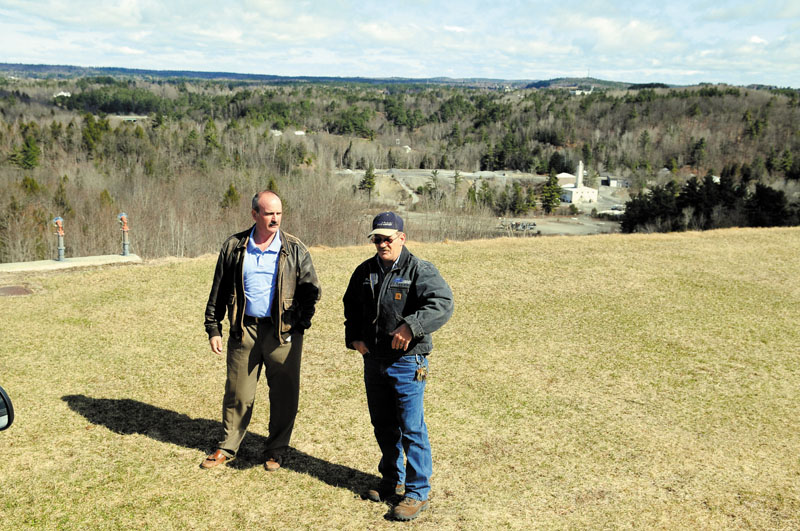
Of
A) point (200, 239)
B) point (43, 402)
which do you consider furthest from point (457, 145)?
point (43, 402)

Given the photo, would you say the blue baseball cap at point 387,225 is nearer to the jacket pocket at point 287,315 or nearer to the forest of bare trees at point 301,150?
the jacket pocket at point 287,315

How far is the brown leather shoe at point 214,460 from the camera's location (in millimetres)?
5395

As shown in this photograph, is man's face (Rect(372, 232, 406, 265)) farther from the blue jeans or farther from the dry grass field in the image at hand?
the dry grass field

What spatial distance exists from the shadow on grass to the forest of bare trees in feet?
87.7

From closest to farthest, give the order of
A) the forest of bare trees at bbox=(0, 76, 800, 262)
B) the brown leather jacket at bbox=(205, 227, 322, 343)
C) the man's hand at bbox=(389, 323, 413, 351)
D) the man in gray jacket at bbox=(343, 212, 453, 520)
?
the man's hand at bbox=(389, 323, 413, 351) → the man in gray jacket at bbox=(343, 212, 453, 520) → the brown leather jacket at bbox=(205, 227, 322, 343) → the forest of bare trees at bbox=(0, 76, 800, 262)

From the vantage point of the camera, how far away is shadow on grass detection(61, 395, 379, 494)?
547 centimetres

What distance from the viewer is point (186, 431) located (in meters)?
6.24

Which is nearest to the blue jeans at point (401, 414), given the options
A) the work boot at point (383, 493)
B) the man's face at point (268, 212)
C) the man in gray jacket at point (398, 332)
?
the man in gray jacket at point (398, 332)

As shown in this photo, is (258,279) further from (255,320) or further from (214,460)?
(214,460)

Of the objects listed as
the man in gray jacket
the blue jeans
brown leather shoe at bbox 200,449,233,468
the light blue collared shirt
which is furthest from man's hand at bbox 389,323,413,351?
brown leather shoe at bbox 200,449,233,468

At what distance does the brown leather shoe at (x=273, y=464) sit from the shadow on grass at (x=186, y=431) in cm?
9

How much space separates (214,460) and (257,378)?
0.82m

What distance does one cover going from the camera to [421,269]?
439 centimetres

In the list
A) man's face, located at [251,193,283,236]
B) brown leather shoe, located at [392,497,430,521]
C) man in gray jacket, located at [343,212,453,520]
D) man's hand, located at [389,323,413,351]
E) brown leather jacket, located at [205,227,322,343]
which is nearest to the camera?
man's hand, located at [389,323,413,351]
